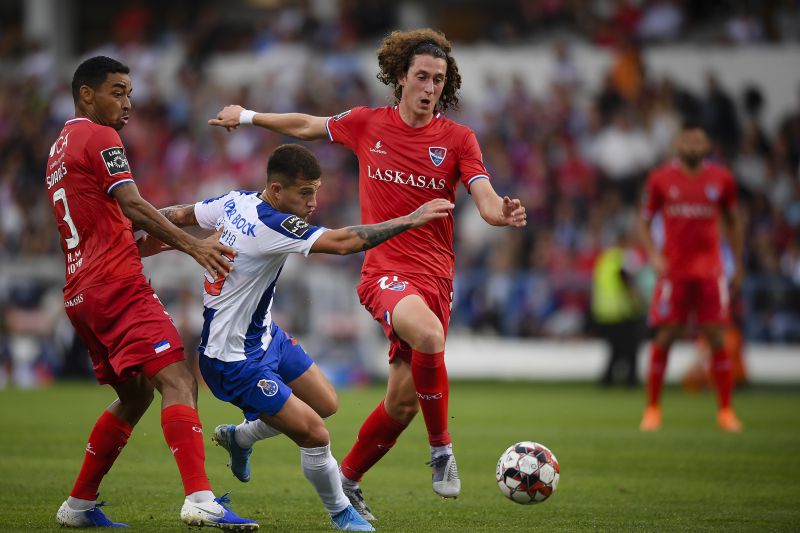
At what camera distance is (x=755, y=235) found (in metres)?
19.5

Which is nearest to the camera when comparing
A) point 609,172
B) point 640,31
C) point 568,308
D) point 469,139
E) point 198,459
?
point 198,459

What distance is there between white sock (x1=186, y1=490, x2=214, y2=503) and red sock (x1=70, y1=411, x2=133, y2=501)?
0.84 m

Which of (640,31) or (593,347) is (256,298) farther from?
(640,31)

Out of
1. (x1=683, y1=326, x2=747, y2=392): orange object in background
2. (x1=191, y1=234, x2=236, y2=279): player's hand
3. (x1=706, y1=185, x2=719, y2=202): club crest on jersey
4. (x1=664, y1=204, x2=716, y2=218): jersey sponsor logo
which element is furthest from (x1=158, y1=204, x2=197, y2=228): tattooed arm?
(x1=683, y1=326, x2=747, y2=392): orange object in background

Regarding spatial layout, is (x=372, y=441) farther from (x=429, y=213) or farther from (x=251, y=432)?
(x=429, y=213)

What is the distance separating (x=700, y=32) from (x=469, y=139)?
16.9 m

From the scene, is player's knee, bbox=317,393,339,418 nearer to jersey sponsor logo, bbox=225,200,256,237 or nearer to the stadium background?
jersey sponsor logo, bbox=225,200,256,237

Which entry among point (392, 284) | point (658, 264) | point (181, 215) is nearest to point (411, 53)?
point (392, 284)

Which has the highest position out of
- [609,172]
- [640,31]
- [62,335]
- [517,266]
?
[640,31]

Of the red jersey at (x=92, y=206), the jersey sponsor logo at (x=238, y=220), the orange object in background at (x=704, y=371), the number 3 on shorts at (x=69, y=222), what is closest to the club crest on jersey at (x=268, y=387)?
the jersey sponsor logo at (x=238, y=220)

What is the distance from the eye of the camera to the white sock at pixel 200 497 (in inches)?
250

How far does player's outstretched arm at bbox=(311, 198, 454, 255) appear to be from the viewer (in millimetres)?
6605

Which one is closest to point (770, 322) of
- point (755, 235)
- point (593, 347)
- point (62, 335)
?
point (755, 235)

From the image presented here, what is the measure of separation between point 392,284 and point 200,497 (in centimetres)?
199
